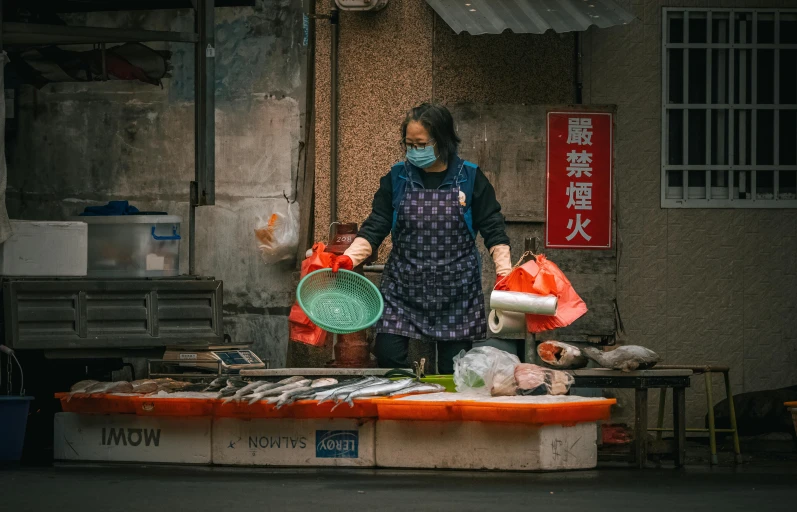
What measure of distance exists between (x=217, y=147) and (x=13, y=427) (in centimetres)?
358

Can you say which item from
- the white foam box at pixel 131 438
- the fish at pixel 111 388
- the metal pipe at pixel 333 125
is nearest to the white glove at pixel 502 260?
the metal pipe at pixel 333 125

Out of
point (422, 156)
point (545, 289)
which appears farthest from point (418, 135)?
point (545, 289)

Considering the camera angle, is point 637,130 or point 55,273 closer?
point 55,273

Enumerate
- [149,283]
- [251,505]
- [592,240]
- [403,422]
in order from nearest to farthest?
[251,505], [403,422], [149,283], [592,240]

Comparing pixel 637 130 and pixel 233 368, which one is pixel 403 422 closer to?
pixel 233 368

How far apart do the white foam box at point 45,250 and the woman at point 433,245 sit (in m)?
1.86

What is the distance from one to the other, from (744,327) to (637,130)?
76.2 inches

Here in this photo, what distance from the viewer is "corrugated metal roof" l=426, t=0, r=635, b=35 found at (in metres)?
10.1

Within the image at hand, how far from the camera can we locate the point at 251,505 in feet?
21.9

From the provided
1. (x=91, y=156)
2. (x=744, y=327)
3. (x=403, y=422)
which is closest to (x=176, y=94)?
(x=91, y=156)

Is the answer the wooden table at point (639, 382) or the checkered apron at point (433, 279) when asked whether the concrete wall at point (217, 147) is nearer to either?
the checkered apron at point (433, 279)

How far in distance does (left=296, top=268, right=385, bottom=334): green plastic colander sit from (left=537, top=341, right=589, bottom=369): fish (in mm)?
1162

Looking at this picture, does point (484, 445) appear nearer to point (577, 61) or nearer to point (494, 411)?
point (494, 411)

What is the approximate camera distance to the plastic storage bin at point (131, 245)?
977 centimetres
